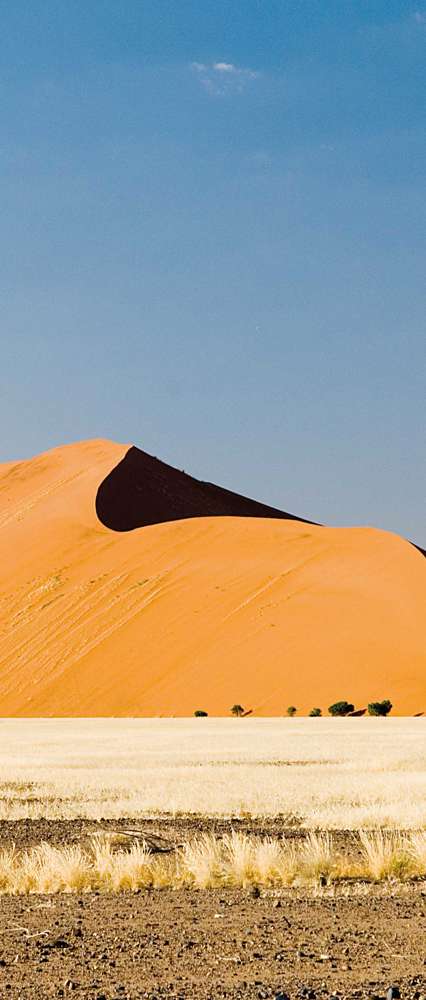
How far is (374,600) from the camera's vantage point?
2869 inches

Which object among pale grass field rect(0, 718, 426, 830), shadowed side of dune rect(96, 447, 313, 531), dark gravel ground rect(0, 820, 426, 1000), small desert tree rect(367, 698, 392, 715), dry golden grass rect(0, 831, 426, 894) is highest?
shadowed side of dune rect(96, 447, 313, 531)

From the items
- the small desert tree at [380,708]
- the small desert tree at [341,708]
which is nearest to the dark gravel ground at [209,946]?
the small desert tree at [380,708]

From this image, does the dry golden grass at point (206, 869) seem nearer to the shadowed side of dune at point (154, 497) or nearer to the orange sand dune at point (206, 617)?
the orange sand dune at point (206, 617)

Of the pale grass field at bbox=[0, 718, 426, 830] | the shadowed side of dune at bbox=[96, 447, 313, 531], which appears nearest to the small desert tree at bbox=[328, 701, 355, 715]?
the pale grass field at bbox=[0, 718, 426, 830]

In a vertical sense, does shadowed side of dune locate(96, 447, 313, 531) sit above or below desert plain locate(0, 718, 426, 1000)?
above

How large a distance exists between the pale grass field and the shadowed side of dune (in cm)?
5153

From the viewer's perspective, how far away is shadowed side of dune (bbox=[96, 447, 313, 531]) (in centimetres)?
10356

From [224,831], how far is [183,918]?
7030 millimetres

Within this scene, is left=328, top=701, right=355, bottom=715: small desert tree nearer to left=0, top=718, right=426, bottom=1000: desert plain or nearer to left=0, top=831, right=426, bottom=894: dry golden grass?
left=0, top=718, right=426, bottom=1000: desert plain

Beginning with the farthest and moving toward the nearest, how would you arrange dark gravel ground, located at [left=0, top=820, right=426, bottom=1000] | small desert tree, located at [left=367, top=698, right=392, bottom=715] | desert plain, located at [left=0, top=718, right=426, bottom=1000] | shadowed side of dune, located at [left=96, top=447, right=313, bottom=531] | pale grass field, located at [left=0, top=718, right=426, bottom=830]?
shadowed side of dune, located at [left=96, top=447, right=313, bottom=531], small desert tree, located at [left=367, top=698, right=392, bottom=715], pale grass field, located at [left=0, top=718, right=426, bottom=830], desert plain, located at [left=0, top=718, right=426, bottom=1000], dark gravel ground, located at [left=0, top=820, right=426, bottom=1000]

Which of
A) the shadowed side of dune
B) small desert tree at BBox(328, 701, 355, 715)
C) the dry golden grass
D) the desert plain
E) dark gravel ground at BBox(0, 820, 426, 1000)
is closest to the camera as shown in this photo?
dark gravel ground at BBox(0, 820, 426, 1000)

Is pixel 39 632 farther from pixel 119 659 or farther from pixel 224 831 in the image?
pixel 224 831

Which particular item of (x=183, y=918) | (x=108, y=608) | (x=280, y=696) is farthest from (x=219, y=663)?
(x=183, y=918)

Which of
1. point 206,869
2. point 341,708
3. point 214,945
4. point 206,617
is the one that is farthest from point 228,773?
point 206,617
